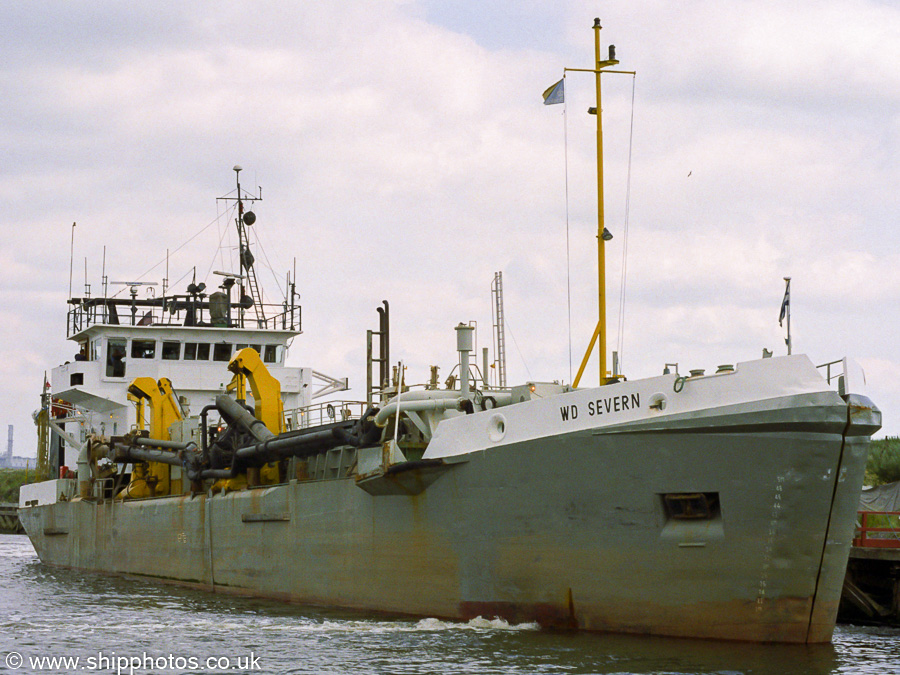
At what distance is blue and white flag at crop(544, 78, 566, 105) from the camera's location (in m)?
17.8

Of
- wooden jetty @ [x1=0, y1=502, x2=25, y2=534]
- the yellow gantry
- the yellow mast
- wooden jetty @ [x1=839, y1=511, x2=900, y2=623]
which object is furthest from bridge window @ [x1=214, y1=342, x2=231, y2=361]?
wooden jetty @ [x1=0, y1=502, x2=25, y2=534]

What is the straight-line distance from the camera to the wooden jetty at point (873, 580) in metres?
18.7

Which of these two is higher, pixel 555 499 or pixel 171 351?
pixel 171 351

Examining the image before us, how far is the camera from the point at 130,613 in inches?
723

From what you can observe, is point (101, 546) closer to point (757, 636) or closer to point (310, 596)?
point (310, 596)

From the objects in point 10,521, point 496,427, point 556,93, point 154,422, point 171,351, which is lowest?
point 10,521

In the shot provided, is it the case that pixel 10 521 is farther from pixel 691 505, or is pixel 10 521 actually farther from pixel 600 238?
pixel 691 505

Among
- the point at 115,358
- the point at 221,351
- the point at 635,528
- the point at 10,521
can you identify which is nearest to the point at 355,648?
the point at 635,528

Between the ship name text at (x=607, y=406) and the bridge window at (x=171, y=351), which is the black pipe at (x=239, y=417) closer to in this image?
the ship name text at (x=607, y=406)

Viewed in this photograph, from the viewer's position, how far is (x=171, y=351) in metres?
29.7

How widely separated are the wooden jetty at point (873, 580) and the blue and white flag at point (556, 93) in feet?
28.4

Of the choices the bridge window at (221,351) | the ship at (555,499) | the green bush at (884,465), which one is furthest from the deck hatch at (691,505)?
the green bush at (884,465)

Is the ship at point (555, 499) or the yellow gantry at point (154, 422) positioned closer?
the ship at point (555, 499)

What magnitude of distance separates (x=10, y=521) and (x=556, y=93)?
53.8m
